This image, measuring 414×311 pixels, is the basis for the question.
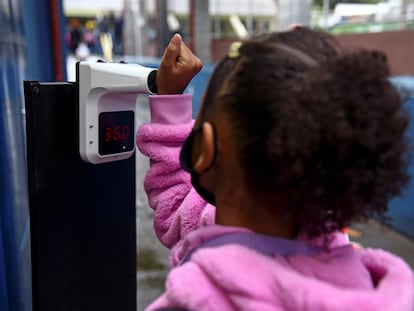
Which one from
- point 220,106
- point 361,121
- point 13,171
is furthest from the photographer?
point 13,171

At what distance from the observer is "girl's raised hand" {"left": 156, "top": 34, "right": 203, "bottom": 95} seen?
1170 millimetres

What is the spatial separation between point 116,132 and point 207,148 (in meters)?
0.55

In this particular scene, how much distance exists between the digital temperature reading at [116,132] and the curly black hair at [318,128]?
0.52 metres

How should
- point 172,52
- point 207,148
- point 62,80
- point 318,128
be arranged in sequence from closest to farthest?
point 318,128, point 207,148, point 172,52, point 62,80

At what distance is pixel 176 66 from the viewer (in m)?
1.19

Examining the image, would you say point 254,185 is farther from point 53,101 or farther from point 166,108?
point 53,101

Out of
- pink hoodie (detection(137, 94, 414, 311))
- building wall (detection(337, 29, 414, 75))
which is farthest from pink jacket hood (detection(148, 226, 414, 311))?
building wall (detection(337, 29, 414, 75))

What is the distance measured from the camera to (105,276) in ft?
4.84

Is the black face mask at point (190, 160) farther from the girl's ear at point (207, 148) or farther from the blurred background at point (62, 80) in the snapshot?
the blurred background at point (62, 80)

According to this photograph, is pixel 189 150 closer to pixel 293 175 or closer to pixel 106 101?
pixel 293 175

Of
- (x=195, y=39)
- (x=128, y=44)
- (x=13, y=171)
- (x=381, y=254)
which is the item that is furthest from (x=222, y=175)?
(x=128, y=44)

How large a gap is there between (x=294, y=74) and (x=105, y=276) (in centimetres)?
95

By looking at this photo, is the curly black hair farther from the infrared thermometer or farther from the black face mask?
the infrared thermometer

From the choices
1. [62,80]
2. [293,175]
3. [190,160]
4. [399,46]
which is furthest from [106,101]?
[399,46]
